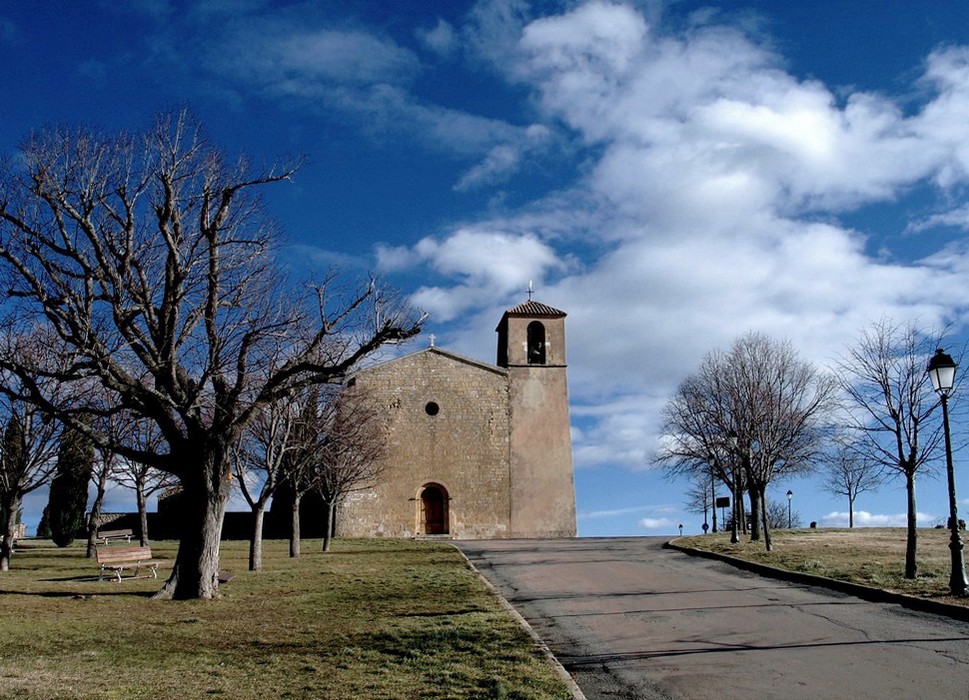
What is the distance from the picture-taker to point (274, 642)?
963 centimetres

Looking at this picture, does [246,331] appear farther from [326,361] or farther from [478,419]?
[478,419]

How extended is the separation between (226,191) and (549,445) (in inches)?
1054

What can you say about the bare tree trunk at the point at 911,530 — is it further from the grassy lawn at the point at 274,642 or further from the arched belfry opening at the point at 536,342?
the arched belfry opening at the point at 536,342

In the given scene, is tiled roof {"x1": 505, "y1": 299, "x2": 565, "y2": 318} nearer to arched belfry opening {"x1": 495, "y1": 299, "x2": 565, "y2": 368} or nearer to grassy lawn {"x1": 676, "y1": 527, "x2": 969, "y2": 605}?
arched belfry opening {"x1": 495, "y1": 299, "x2": 565, "y2": 368}

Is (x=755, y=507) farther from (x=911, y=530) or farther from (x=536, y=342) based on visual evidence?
(x=536, y=342)

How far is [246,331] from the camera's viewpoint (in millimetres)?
15172

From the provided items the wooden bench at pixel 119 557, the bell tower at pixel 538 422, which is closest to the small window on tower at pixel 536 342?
the bell tower at pixel 538 422

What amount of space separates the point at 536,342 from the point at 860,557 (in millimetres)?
22475

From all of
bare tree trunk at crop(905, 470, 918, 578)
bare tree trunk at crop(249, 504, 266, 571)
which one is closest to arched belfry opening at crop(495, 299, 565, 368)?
bare tree trunk at crop(249, 504, 266, 571)

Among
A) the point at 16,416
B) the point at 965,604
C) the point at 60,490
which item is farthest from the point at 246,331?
the point at 60,490

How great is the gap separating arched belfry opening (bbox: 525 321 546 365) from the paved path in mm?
23797

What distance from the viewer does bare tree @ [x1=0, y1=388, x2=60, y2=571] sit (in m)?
21.7

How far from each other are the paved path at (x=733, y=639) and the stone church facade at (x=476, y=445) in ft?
68.8

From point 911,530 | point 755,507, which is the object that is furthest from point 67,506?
point 911,530
